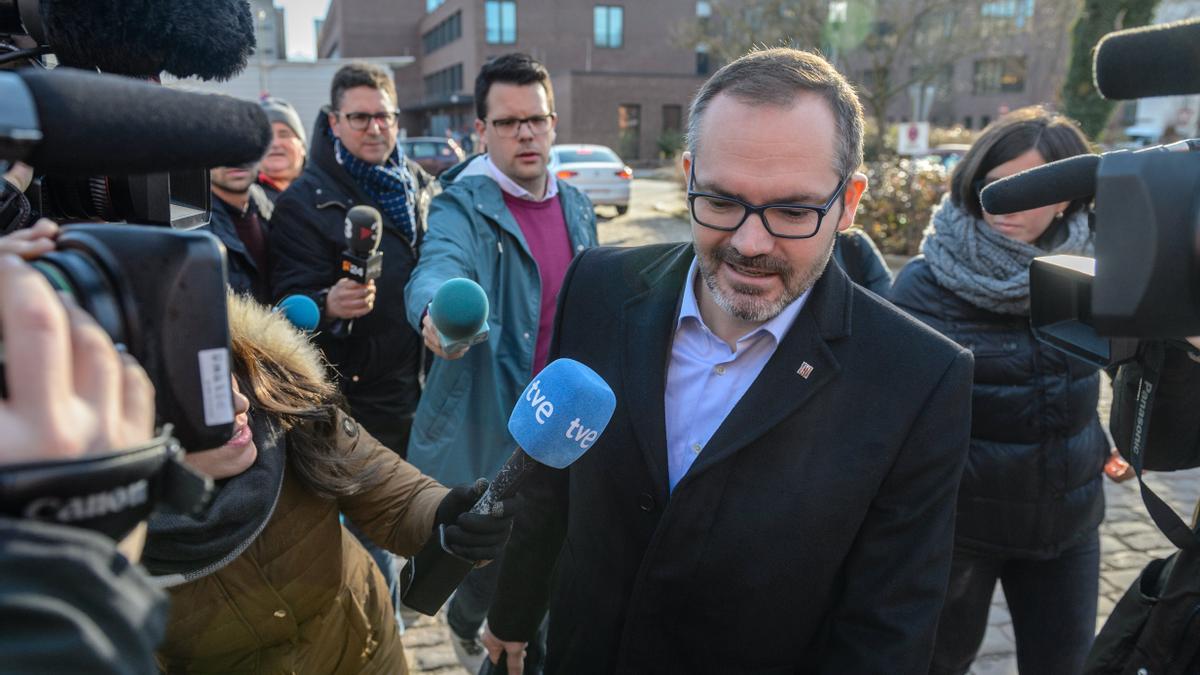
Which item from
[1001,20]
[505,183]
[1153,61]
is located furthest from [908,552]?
[1001,20]

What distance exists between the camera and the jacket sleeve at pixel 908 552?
5.23ft

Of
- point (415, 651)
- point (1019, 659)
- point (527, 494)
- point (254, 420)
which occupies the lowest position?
point (415, 651)

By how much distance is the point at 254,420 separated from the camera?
1.76m

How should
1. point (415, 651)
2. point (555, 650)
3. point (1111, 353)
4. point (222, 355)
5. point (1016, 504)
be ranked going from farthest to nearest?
point (415, 651) < point (1016, 504) < point (555, 650) < point (1111, 353) < point (222, 355)

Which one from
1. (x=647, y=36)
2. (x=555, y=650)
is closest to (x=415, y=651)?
(x=555, y=650)

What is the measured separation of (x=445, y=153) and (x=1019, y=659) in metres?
19.5

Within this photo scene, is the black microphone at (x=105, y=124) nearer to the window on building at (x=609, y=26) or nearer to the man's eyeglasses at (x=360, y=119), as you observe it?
the man's eyeglasses at (x=360, y=119)

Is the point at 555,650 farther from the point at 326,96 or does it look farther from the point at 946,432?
the point at 326,96

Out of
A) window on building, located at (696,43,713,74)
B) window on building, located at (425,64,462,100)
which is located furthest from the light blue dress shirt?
window on building, located at (696,43,713,74)

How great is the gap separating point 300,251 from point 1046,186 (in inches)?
109

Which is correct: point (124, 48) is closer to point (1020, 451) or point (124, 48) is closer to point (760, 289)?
point (760, 289)

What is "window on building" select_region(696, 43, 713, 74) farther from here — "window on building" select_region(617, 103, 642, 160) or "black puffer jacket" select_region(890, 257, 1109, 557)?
"black puffer jacket" select_region(890, 257, 1109, 557)

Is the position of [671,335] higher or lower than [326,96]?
lower

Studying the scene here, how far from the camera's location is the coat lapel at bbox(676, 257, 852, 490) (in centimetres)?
160
